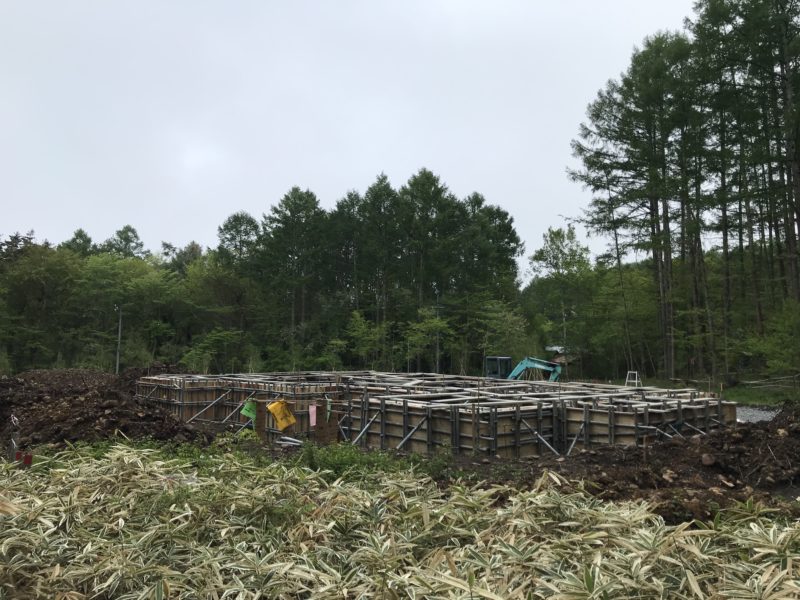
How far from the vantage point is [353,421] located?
13.7 m

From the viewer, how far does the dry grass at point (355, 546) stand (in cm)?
306

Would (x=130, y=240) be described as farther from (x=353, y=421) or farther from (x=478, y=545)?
(x=478, y=545)

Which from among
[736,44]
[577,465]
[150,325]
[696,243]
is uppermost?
[736,44]

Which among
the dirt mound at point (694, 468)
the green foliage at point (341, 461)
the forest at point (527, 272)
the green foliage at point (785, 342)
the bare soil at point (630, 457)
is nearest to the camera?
the dirt mound at point (694, 468)

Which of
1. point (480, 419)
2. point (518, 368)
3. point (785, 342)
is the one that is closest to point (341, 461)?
point (480, 419)

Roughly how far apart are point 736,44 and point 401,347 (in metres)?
24.7

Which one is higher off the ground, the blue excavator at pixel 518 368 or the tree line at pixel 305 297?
the tree line at pixel 305 297

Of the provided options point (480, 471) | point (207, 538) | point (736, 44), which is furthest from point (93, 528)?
point (736, 44)

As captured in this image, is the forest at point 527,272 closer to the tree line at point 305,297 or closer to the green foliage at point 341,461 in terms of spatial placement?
the tree line at point 305,297

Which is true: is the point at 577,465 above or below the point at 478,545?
below

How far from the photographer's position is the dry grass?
3057 millimetres

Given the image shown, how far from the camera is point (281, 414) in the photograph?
12.8 meters

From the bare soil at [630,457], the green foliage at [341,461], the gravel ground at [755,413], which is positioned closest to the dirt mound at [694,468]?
the bare soil at [630,457]

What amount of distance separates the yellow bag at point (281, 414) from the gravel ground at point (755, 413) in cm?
1346
